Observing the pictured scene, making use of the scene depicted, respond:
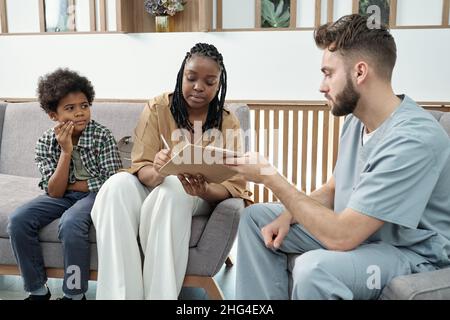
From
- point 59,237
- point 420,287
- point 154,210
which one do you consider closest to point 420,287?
point 420,287

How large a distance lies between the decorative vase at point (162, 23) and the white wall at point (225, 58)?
0.38ft

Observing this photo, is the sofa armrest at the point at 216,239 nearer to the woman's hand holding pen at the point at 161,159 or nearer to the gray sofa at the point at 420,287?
the woman's hand holding pen at the point at 161,159

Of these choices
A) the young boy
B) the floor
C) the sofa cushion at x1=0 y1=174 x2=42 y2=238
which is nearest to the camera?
the young boy

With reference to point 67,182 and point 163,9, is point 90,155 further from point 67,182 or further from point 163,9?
point 163,9

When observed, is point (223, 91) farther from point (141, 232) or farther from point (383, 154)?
point (383, 154)

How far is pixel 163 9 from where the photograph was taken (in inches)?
130

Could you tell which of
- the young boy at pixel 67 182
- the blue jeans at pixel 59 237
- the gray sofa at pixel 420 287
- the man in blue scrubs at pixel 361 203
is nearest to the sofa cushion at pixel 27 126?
the young boy at pixel 67 182

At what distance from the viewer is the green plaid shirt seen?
1913 millimetres

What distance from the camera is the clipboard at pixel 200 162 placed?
4.52 feet

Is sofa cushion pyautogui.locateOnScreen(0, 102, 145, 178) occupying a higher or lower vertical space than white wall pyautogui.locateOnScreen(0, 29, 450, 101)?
lower

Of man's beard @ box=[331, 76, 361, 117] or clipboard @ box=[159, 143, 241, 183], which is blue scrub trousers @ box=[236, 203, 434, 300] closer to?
clipboard @ box=[159, 143, 241, 183]

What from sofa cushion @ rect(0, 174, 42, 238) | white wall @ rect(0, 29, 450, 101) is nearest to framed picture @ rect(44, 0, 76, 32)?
white wall @ rect(0, 29, 450, 101)

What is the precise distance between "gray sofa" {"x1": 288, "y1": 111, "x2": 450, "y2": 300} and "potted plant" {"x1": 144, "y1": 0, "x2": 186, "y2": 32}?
256cm
